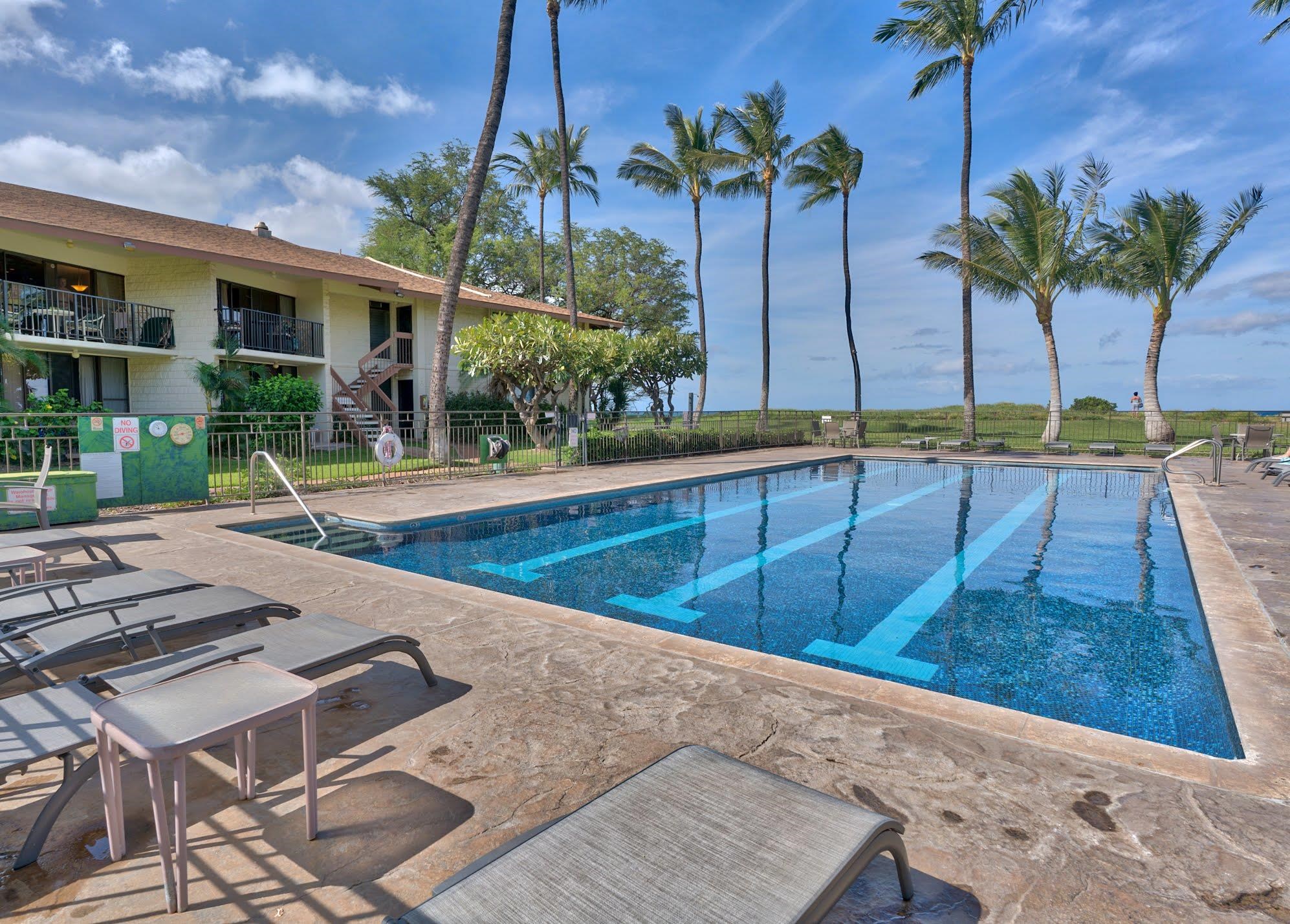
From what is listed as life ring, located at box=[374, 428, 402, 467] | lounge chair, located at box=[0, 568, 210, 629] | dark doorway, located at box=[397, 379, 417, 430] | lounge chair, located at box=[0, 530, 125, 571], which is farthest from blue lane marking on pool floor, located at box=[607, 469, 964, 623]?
dark doorway, located at box=[397, 379, 417, 430]

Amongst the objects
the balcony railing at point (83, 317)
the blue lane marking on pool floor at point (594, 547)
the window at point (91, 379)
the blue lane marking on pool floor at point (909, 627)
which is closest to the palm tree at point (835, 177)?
the blue lane marking on pool floor at point (594, 547)

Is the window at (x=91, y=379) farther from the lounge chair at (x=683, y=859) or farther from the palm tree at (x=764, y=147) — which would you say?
the palm tree at (x=764, y=147)

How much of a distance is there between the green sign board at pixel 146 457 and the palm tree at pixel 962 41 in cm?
2137

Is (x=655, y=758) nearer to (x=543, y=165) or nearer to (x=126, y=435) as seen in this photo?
(x=126, y=435)

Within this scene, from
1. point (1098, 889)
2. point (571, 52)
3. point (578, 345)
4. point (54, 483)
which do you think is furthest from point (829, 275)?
point (1098, 889)

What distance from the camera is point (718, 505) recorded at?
37.3ft

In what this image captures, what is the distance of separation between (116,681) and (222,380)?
16940mm

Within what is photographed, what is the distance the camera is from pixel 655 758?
2.61m

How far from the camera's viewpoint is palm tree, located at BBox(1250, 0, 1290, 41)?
16.1m

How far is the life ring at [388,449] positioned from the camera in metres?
11.2

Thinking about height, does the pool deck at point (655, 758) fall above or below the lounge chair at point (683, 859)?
below

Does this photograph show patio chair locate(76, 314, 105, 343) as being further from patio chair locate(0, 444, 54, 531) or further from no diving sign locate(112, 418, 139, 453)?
patio chair locate(0, 444, 54, 531)

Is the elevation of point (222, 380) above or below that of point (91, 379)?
below

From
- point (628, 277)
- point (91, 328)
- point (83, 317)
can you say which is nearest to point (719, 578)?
point (91, 328)
